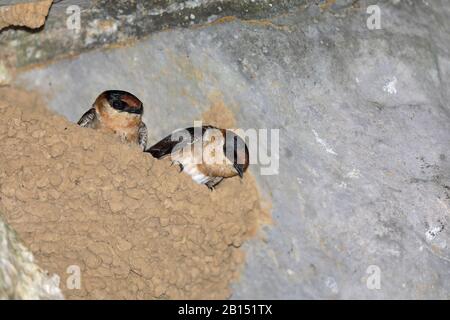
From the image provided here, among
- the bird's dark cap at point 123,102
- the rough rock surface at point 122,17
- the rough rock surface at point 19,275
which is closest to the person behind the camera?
the rough rock surface at point 19,275

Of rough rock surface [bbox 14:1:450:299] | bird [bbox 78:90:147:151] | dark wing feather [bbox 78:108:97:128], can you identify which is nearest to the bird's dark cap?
bird [bbox 78:90:147:151]

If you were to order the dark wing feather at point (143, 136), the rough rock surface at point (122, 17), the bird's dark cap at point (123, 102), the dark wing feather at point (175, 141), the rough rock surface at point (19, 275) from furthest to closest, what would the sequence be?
the dark wing feather at point (143, 136) → the dark wing feather at point (175, 141) → the bird's dark cap at point (123, 102) → the rough rock surface at point (122, 17) → the rough rock surface at point (19, 275)

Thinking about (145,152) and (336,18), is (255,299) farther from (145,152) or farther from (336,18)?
(336,18)

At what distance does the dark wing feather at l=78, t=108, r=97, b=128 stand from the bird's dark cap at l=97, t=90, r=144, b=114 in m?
0.18

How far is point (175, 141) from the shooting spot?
6.35 metres

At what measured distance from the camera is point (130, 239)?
19.1ft

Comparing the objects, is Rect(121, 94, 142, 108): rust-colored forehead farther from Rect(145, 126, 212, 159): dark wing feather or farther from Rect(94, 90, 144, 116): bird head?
Rect(145, 126, 212, 159): dark wing feather

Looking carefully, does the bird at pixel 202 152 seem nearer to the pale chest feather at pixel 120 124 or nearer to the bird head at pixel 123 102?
the pale chest feather at pixel 120 124

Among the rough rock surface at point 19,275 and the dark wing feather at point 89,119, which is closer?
the rough rock surface at point 19,275

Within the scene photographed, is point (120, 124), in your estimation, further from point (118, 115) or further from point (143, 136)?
point (143, 136)

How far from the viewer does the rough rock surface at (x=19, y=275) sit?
4.33 meters

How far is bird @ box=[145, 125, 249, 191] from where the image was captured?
20.1 feet

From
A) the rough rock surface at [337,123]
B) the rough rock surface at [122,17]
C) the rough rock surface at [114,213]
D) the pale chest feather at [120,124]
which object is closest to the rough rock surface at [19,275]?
the rough rock surface at [114,213]
